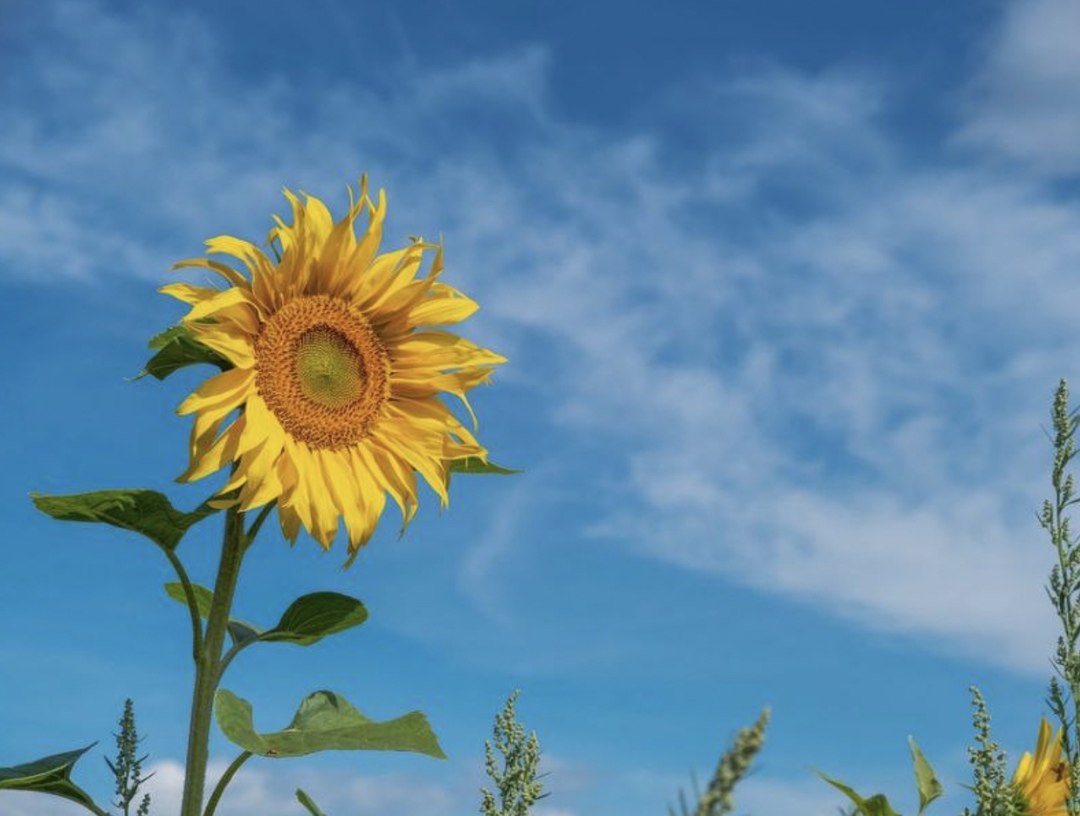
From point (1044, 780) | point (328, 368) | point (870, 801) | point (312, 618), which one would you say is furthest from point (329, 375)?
point (1044, 780)

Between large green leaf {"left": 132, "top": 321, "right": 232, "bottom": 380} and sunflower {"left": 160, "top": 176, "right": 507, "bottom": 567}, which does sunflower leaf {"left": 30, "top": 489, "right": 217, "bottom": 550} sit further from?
large green leaf {"left": 132, "top": 321, "right": 232, "bottom": 380}

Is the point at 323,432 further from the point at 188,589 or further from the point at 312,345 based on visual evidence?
the point at 188,589

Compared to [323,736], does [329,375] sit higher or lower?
higher

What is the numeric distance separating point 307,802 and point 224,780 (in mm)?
302

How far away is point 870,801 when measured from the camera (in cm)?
412

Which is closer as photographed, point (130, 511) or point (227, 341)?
point (130, 511)

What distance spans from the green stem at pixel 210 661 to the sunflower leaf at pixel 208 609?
0.36 ft

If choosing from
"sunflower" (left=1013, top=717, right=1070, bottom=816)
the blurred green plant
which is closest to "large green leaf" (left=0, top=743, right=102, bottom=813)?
the blurred green plant

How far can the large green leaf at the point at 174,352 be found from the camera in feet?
14.8

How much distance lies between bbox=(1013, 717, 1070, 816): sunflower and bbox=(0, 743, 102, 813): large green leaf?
3.37 metres

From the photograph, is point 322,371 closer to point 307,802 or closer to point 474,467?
point 474,467

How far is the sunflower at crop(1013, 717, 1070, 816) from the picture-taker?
A: 481cm

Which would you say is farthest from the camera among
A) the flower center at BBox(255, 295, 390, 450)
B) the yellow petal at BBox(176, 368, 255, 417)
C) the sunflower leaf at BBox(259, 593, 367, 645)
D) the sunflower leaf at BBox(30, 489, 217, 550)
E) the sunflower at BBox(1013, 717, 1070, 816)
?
the flower center at BBox(255, 295, 390, 450)

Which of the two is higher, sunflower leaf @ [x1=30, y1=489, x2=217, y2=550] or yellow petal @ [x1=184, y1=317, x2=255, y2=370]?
yellow petal @ [x1=184, y1=317, x2=255, y2=370]
